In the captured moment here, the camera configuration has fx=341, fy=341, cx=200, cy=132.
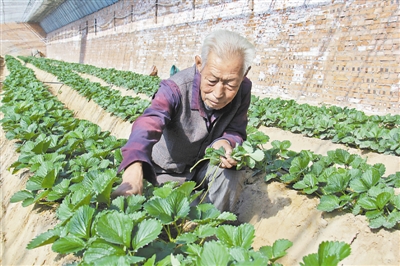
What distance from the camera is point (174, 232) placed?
201cm

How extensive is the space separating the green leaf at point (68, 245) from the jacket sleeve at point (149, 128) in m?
0.47

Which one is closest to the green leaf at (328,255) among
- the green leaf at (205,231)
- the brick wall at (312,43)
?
the green leaf at (205,231)

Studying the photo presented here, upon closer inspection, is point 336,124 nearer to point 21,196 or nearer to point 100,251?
point 21,196

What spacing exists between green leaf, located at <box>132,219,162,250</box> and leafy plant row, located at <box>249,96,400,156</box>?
3.72 metres

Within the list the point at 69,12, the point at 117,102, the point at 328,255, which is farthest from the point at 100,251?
the point at 69,12

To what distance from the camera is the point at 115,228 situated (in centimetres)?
139

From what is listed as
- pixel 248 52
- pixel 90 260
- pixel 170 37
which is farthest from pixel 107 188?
pixel 170 37

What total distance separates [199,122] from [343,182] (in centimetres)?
116

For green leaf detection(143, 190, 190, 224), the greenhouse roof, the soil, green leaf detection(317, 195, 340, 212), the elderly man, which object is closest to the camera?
green leaf detection(143, 190, 190, 224)

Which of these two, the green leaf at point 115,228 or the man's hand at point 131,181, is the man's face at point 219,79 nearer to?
the man's hand at point 131,181

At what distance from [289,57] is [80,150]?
695 cm

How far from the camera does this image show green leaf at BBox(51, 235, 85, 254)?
1.39 meters

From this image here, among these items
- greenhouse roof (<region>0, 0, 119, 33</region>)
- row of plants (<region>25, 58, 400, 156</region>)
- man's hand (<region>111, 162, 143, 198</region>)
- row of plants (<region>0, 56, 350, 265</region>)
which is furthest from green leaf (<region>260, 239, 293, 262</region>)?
greenhouse roof (<region>0, 0, 119, 33</region>)

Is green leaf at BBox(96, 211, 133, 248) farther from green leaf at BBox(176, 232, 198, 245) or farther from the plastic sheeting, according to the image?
the plastic sheeting
